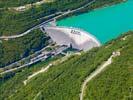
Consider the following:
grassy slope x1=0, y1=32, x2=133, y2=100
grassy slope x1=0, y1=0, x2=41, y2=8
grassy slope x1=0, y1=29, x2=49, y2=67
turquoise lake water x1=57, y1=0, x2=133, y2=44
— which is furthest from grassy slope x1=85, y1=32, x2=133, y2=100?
grassy slope x1=0, y1=0, x2=41, y2=8

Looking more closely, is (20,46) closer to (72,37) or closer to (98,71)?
(72,37)

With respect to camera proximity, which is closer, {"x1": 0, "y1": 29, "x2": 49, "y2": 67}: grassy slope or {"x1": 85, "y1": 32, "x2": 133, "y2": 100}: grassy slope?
{"x1": 85, "y1": 32, "x2": 133, "y2": 100}: grassy slope

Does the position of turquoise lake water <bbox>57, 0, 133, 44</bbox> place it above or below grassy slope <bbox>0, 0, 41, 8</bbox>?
below

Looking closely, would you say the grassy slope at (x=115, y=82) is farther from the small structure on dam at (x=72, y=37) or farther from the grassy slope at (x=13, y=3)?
the grassy slope at (x=13, y=3)

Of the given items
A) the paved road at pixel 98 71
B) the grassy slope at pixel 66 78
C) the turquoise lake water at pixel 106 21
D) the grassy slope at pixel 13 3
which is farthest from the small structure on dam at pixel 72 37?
the paved road at pixel 98 71

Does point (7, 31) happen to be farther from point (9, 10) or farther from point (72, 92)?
point (72, 92)

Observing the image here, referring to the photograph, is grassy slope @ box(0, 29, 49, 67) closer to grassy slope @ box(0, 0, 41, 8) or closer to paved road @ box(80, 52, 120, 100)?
grassy slope @ box(0, 0, 41, 8)
